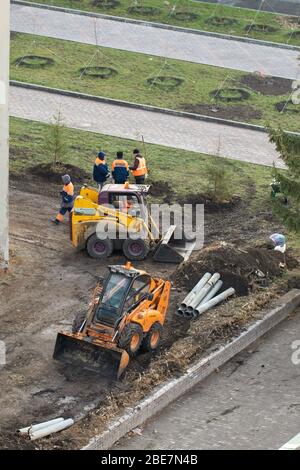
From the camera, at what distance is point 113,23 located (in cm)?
4128

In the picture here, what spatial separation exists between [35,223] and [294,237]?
599 centimetres

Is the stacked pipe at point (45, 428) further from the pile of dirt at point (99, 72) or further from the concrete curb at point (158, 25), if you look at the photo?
the concrete curb at point (158, 25)

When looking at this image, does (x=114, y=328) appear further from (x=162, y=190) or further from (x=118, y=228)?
(x=162, y=190)

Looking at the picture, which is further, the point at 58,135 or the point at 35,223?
the point at 58,135

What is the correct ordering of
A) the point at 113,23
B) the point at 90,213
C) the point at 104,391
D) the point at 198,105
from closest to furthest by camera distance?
the point at 104,391 → the point at 90,213 → the point at 198,105 → the point at 113,23

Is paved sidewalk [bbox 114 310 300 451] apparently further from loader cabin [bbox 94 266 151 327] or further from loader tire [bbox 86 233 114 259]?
loader tire [bbox 86 233 114 259]

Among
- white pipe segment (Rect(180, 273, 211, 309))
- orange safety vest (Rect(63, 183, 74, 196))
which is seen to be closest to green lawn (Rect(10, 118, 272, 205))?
orange safety vest (Rect(63, 183, 74, 196))

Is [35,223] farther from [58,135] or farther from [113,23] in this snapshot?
[113,23]

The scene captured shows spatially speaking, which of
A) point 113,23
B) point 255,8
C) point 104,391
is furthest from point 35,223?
point 255,8

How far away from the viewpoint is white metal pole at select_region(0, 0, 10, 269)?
69.4 ft

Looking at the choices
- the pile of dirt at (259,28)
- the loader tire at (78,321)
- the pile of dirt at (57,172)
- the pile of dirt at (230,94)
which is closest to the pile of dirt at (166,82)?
the pile of dirt at (230,94)

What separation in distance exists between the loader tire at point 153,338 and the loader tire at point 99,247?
13.8ft

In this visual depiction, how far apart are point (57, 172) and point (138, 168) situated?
106 inches

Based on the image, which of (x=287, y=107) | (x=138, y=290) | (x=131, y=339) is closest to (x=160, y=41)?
(x=287, y=107)
